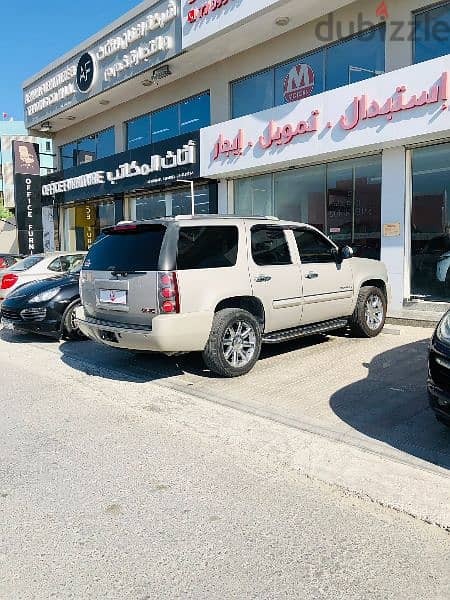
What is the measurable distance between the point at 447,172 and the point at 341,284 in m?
4.22

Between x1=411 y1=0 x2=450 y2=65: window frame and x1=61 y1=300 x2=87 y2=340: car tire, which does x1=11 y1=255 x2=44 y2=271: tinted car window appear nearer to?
x1=61 y1=300 x2=87 y2=340: car tire

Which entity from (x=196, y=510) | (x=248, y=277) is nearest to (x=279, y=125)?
(x=248, y=277)

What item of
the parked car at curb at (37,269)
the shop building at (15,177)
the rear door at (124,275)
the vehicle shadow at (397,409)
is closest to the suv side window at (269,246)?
the rear door at (124,275)

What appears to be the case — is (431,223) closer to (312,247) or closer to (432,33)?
(432,33)

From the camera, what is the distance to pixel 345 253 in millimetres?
7566

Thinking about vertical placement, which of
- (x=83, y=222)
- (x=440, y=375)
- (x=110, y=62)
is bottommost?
(x=440, y=375)

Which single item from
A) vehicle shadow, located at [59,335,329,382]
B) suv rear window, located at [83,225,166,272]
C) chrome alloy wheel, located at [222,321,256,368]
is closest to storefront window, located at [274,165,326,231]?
vehicle shadow, located at [59,335,329,382]

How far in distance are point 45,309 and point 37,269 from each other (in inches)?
99.6

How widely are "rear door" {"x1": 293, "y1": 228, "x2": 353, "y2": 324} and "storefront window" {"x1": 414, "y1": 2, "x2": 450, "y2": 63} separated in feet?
17.5

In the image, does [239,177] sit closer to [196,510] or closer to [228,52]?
[228,52]

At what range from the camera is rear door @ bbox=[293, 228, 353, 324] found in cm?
714

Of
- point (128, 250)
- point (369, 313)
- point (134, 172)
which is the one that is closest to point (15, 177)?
point (134, 172)

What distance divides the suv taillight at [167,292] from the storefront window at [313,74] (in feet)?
26.0

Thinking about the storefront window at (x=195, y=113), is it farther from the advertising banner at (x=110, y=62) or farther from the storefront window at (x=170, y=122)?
the advertising banner at (x=110, y=62)
